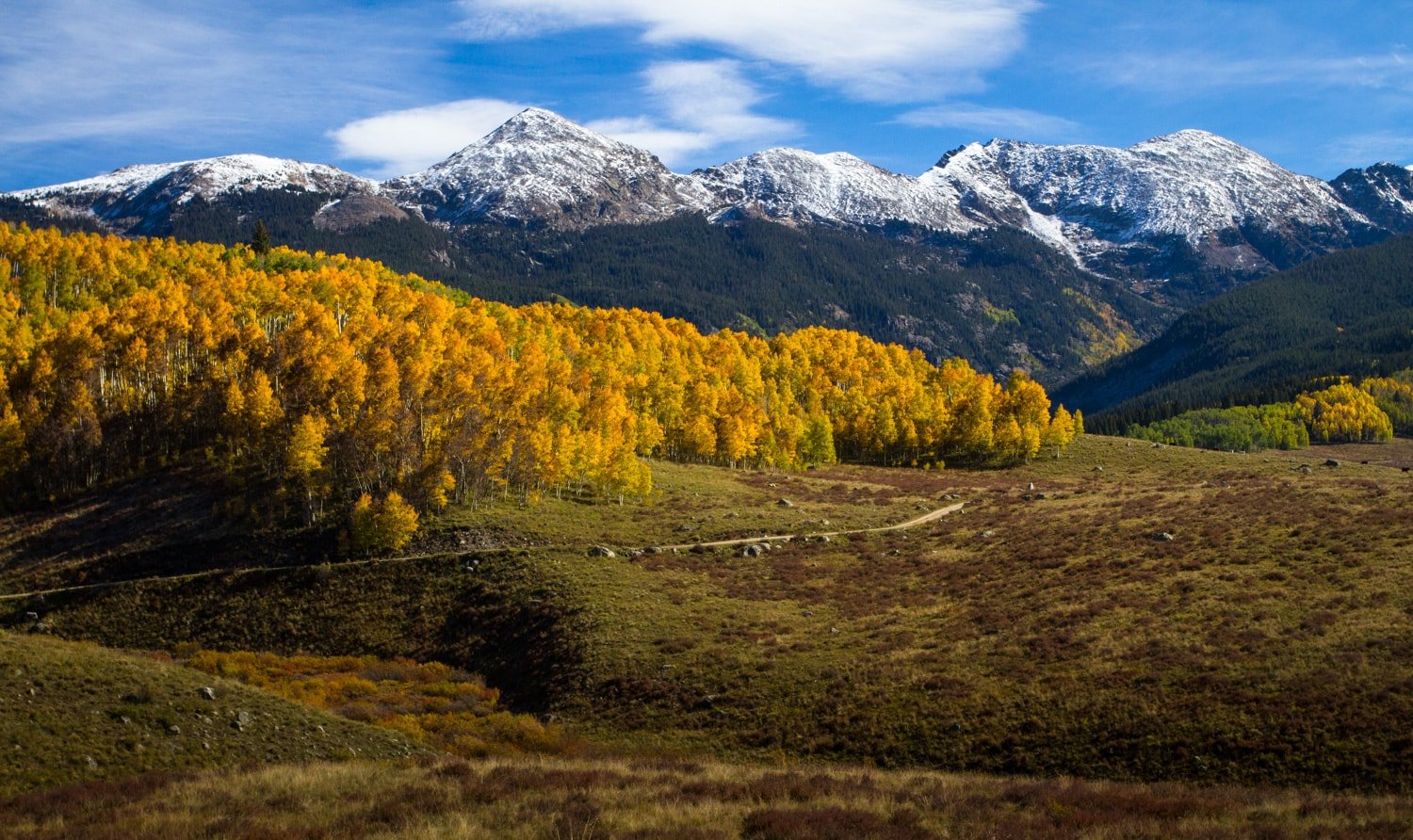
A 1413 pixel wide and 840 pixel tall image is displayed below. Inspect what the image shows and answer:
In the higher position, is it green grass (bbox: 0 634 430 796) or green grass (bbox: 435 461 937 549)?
green grass (bbox: 435 461 937 549)

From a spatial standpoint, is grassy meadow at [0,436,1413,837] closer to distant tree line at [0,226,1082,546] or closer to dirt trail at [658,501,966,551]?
dirt trail at [658,501,966,551]

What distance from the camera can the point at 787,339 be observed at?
648 ft

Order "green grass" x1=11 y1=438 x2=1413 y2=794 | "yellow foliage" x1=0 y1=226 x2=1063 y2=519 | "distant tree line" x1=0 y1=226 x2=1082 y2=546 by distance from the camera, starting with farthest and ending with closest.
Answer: "yellow foliage" x1=0 y1=226 x2=1063 y2=519
"distant tree line" x1=0 y1=226 x2=1082 y2=546
"green grass" x1=11 y1=438 x2=1413 y2=794

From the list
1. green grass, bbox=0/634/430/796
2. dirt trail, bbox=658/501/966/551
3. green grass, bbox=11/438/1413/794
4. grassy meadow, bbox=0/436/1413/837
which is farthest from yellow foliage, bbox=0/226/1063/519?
green grass, bbox=0/634/430/796

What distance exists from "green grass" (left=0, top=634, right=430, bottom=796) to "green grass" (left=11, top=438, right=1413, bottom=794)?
12895mm

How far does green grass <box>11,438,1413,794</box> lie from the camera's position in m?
34.9

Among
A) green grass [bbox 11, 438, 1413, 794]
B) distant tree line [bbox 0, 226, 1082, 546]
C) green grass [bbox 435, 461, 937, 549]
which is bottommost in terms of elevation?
green grass [bbox 11, 438, 1413, 794]

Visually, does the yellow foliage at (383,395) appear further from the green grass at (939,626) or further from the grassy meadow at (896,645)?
the green grass at (939,626)

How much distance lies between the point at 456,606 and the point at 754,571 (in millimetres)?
21810

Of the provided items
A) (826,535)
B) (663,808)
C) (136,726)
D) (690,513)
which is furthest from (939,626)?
(136,726)

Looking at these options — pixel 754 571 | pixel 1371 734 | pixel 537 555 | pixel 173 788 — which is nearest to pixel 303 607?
pixel 537 555

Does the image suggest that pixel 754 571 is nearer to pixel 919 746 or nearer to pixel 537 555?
pixel 537 555

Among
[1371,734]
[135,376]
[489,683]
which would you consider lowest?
[489,683]

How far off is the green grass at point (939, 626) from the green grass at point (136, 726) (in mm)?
12895
